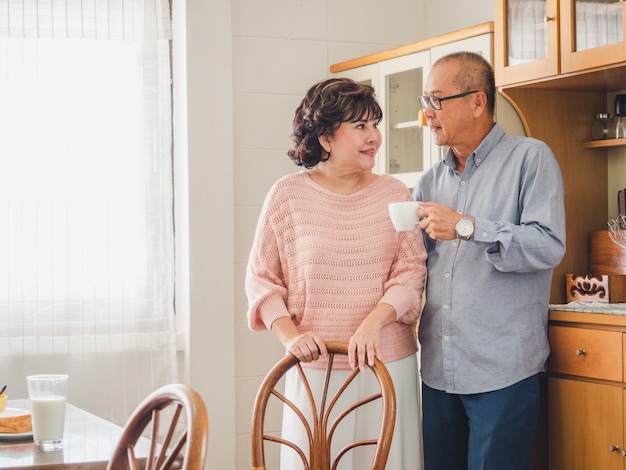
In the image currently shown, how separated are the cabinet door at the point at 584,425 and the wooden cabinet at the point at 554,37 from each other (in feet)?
3.08

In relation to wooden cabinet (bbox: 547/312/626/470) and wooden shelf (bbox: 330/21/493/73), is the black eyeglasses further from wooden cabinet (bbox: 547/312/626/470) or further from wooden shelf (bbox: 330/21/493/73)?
wooden shelf (bbox: 330/21/493/73)

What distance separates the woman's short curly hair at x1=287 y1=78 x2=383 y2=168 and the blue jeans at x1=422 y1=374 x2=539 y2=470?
73 centimetres

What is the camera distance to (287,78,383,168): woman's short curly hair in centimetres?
222

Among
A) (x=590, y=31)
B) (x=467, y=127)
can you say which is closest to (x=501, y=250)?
(x=467, y=127)

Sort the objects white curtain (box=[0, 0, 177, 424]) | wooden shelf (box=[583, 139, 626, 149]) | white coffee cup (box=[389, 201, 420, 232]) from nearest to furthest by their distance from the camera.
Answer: white coffee cup (box=[389, 201, 420, 232]) → wooden shelf (box=[583, 139, 626, 149]) → white curtain (box=[0, 0, 177, 424])

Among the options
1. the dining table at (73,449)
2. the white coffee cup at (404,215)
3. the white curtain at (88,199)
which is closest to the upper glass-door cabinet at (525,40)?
the white coffee cup at (404,215)

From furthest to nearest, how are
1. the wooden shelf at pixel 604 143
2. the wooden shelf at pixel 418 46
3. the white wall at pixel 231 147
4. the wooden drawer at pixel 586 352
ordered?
the white wall at pixel 231 147 → the wooden shelf at pixel 418 46 → the wooden shelf at pixel 604 143 → the wooden drawer at pixel 586 352

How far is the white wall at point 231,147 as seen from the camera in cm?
373

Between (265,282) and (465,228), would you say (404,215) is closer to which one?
(465,228)

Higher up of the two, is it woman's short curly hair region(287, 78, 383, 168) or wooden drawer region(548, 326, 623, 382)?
woman's short curly hair region(287, 78, 383, 168)

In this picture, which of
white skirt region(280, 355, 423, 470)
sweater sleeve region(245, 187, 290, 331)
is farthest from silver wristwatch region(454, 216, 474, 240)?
sweater sleeve region(245, 187, 290, 331)

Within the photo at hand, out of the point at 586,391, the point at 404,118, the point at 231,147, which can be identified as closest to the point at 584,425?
the point at 586,391

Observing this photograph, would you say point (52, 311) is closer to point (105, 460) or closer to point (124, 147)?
point (124, 147)

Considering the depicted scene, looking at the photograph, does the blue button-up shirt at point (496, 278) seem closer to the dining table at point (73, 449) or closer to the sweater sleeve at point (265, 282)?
the sweater sleeve at point (265, 282)
